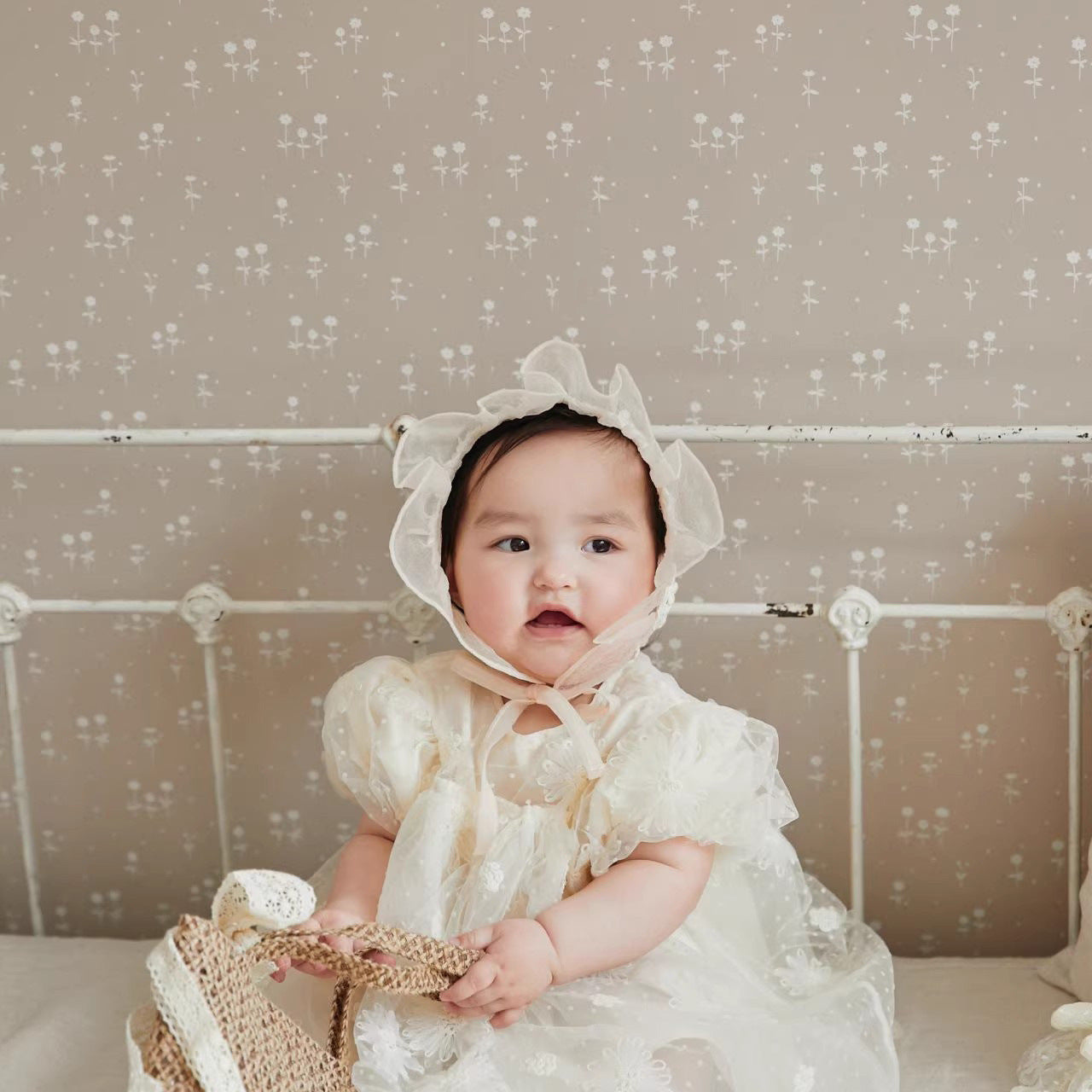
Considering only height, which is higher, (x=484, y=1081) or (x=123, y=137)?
(x=123, y=137)

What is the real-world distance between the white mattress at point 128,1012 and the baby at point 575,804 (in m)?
0.09

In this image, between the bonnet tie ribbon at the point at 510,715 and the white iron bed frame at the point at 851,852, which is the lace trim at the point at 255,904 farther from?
the white iron bed frame at the point at 851,852

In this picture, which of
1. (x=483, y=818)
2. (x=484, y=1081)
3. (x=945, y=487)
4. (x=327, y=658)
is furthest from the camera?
(x=327, y=658)

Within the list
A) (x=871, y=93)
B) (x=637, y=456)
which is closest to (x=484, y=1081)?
(x=637, y=456)

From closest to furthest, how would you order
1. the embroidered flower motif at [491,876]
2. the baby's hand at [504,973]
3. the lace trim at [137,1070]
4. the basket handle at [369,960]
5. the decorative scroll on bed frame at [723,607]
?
1. the lace trim at [137,1070]
2. the basket handle at [369,960]
3. the baby's hand at [504,973]
4. the embroidered flower motif at [491,876]
5. the decorative scroll on bed frame at [723,607]

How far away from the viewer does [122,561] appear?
1605 millimetres

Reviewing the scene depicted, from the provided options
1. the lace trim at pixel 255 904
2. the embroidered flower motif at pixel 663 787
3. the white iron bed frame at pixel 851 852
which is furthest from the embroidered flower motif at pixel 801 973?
the lace trim at pixel 255 904

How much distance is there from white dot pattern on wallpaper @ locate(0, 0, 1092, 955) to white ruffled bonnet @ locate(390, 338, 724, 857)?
22 cm

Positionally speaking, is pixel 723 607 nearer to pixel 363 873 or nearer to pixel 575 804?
pixel 575 804

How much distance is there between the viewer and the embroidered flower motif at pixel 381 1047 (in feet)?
3.34

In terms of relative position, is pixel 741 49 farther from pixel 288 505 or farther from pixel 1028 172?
pixel 288 505

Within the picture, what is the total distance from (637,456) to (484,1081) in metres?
0.56

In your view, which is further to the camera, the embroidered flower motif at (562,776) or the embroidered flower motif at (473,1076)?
the embroidered flower motif at (562,776)

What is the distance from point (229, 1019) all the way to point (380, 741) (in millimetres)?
409
